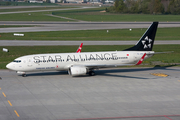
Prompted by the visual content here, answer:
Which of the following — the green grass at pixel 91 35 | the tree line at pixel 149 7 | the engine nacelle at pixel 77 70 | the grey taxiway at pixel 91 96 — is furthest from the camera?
the tree line at pixel 149 7

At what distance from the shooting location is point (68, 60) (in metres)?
43.3

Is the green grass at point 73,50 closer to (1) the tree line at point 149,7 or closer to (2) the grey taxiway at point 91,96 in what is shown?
(2) the grey taxiway at point 91,96

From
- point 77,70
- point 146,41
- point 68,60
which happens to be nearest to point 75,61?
point 68,60

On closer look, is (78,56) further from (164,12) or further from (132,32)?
(164,12)

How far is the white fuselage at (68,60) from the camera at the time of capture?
42.1m

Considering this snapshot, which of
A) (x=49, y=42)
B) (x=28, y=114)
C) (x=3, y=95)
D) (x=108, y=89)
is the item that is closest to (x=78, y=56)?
(x=108, y=89)

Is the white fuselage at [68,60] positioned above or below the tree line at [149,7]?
below

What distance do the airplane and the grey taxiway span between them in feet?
5.04

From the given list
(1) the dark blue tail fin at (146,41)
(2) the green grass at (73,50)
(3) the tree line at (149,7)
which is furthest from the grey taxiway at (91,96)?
(3) the tree line at (149,7)

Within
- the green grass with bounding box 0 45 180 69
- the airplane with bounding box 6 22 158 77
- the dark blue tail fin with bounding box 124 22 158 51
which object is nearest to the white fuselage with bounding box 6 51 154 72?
the airplane with bounding box 6 22 158 77

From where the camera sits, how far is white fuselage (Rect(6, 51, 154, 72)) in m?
42.1

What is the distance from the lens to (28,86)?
37.7 metres

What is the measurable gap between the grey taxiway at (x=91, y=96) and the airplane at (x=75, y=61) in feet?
5.04

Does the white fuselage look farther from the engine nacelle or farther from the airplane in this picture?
the engine nacelle
